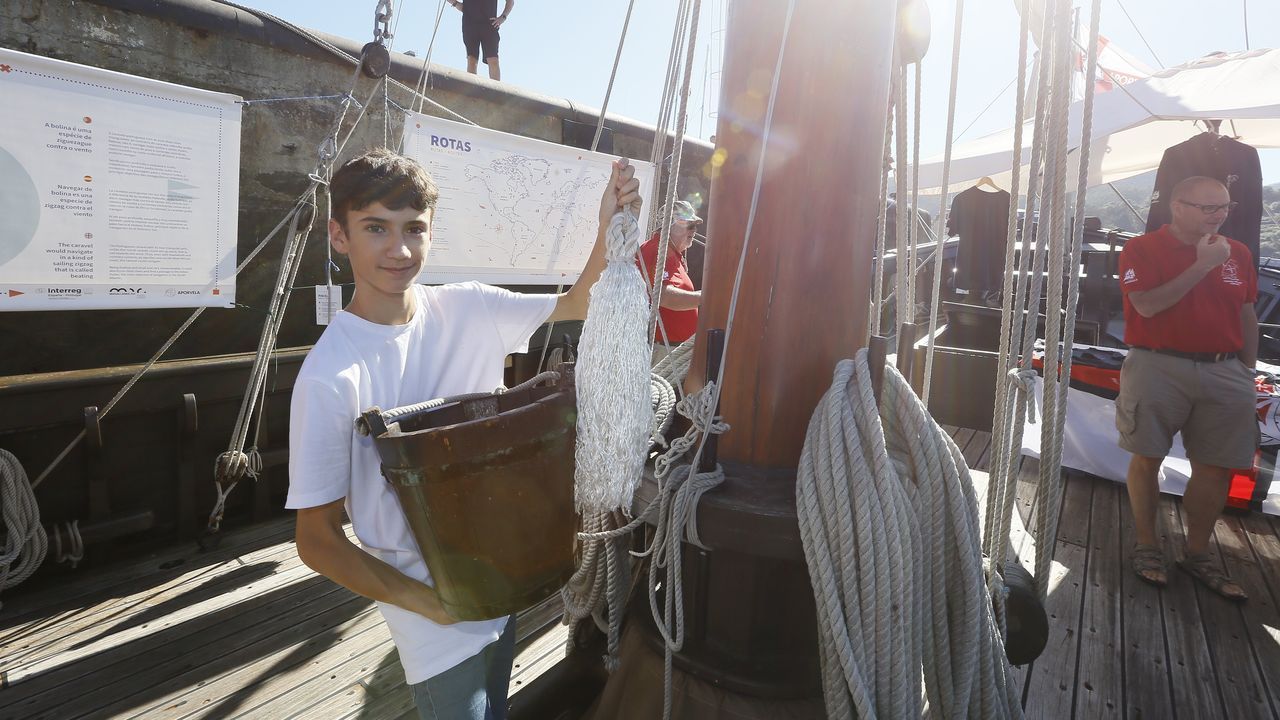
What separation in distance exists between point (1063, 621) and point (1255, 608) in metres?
0.80

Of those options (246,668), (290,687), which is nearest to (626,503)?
(290,687)

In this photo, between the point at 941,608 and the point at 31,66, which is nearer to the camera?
the point at 941,608

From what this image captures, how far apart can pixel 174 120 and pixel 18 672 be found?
79.1 inches

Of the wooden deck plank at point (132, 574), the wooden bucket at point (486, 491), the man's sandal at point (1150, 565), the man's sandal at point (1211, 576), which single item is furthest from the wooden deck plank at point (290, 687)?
the man's sandal at point (1211, 576)

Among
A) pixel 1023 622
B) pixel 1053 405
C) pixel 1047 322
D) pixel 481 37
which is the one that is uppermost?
pixel 481 37

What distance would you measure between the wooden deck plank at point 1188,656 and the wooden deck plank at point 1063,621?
0.88ft

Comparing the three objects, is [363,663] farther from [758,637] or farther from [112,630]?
[758,637]

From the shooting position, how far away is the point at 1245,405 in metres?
2.51

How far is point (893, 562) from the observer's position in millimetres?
898

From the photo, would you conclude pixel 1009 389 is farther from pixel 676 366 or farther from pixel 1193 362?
pixel 1193 362

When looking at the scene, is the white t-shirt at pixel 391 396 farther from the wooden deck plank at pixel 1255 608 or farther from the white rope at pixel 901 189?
the wooden deck plank at pixel 1255 608

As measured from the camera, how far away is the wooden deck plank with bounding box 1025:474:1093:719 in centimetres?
197

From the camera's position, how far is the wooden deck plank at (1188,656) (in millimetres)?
1961

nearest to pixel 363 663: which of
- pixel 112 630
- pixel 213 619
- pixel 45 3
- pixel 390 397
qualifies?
pixel 213 619
